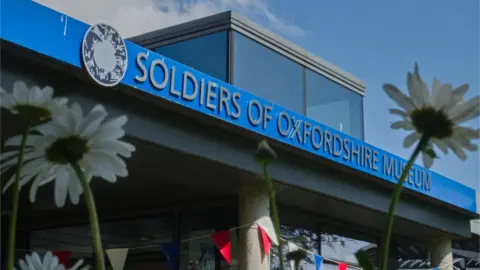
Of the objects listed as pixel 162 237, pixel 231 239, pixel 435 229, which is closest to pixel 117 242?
pixel 162 237

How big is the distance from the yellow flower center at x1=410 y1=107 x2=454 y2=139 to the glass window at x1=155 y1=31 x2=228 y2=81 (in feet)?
24.9

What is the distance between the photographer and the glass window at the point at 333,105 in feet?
32.5

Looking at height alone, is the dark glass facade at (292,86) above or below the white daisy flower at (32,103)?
above

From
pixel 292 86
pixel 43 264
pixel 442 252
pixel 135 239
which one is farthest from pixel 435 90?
pixel 442 252

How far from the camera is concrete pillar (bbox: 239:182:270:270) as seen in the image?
8.64m

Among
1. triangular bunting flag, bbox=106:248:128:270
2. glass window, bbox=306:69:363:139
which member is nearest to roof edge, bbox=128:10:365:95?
glass window, bbox=306:69:363:139

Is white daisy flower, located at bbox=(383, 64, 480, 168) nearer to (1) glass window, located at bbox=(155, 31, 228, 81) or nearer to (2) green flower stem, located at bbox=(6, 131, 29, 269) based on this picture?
(2) green flower stem, located at bbox=(6, 131, 29, 269)

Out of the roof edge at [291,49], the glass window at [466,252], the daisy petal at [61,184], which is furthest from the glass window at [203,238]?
the daisy petal at [61,184]

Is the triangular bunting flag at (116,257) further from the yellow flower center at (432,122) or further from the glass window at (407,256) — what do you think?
the yellow flower center at (432,122)

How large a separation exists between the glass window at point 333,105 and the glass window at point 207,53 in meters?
1.46

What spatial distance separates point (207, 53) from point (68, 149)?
7.90 metres

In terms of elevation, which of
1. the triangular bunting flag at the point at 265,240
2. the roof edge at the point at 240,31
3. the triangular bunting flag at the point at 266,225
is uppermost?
the roof edge at the point at 240,31

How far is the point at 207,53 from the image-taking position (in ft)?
29.6

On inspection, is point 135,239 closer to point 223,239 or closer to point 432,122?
point 223,239
